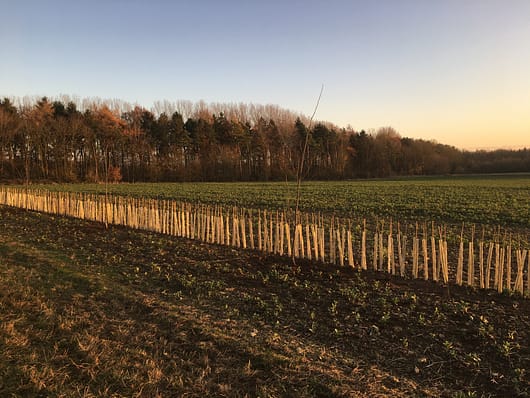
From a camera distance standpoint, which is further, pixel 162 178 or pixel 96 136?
pixel 162 178

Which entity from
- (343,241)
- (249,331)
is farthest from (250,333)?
(343,241)

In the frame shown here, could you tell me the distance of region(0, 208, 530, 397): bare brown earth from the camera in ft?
10.8

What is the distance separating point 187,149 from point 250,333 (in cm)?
5824

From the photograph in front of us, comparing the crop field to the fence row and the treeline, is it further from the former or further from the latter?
the treeline

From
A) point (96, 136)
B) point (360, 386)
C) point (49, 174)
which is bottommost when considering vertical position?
point (360, 386)

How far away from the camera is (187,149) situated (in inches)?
2376

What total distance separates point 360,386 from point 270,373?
0.84m

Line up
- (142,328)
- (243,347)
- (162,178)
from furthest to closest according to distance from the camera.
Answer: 1. (162,178)
2. (142,328)
3. (243,347)

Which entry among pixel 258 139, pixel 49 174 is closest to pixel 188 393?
pixel 49 174

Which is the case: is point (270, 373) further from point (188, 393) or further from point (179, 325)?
point (179, 325)

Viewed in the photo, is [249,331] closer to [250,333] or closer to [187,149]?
[250,333]

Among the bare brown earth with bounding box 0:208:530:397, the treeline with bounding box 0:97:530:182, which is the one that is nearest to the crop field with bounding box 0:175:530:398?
the bare brown earth with bounding box 0:208:530:397

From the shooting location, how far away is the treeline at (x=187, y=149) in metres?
47.4

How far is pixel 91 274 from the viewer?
6766mm
